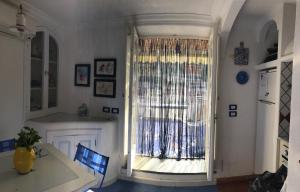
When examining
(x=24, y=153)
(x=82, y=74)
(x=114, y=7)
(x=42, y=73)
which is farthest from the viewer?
(x=82, y=74)

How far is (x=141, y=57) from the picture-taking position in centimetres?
356

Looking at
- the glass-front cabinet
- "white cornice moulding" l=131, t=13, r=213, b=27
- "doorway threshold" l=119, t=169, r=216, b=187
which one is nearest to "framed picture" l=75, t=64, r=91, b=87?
the glass-front cabinet

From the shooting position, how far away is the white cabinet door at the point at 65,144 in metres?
2.68

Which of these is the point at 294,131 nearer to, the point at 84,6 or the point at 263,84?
the point at 263,84

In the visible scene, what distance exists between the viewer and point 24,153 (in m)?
1.46

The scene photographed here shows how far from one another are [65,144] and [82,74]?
101 cm

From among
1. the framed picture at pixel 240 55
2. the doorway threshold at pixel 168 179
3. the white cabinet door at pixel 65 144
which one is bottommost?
the doorway threshold at pixel 168 179

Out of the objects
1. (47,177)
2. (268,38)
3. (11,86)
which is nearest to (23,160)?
(47,177)

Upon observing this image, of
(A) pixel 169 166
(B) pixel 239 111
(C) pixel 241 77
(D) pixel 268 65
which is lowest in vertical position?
(A) pixel 169 166

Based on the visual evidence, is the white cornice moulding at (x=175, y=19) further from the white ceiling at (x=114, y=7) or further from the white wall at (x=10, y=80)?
the white wall at (x=10, y=80)

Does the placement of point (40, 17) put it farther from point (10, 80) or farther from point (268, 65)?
point (268, 65)

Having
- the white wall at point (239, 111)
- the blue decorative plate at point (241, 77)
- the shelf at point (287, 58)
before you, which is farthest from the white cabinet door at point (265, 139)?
the shelf at point (287, 58)

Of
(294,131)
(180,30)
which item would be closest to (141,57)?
(180,30)

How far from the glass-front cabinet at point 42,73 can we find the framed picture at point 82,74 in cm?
31
